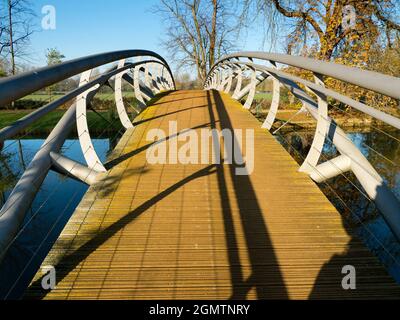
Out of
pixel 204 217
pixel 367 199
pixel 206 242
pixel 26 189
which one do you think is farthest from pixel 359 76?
pixel 367 199

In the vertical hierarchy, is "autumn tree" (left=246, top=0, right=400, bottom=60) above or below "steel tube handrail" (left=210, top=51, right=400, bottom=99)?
above

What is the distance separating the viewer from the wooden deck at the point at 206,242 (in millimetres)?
1973

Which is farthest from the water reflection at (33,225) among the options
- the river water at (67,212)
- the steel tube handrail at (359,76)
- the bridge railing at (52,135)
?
the steel tube handrail at (359,76)

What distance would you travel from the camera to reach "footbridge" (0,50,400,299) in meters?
1.94

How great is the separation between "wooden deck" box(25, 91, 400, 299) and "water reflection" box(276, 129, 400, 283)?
0.43m

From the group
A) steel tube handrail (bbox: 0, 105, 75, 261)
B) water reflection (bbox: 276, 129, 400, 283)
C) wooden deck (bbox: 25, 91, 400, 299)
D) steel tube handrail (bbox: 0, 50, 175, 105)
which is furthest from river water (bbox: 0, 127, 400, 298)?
steel tube handrail (bbox: 0, 50, 175, 105)

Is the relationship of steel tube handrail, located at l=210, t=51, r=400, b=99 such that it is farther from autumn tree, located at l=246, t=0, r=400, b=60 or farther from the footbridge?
autumn tree, located at l=246, t=0, r=400, b=60

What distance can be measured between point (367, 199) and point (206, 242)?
5.22 meters

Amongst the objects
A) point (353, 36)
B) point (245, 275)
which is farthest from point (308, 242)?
point (353, 36)

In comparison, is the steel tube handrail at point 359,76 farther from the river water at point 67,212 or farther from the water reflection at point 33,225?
the water reflection at point 33,225

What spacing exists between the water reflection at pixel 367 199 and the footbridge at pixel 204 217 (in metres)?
0.38

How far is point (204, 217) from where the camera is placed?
2.77 m
